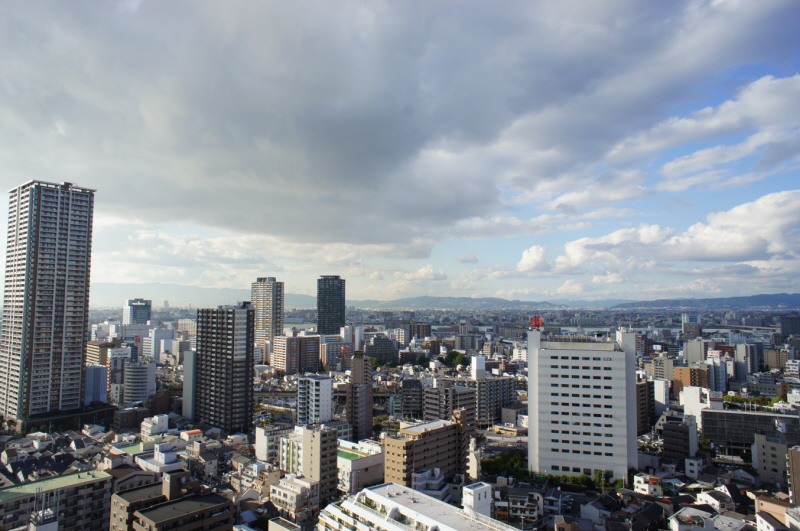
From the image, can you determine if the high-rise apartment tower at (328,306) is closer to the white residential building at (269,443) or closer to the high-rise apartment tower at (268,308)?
the high-rise apartment tower at (268,308)

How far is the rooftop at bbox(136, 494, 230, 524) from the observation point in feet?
26.5

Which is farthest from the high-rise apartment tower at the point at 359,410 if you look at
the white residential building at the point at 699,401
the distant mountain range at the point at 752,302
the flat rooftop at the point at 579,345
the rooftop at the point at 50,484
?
the distant mountain range at the point at 752,302

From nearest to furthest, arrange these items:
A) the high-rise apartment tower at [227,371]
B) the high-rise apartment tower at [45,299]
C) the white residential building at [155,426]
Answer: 1. the white residential building at [155,426]
2. the high-rise apartment tower at [227,371]
3. the high-rise apartment tower at [45,299]

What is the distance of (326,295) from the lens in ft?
189

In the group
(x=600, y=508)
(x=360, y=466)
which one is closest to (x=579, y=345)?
(x=600, y=508)

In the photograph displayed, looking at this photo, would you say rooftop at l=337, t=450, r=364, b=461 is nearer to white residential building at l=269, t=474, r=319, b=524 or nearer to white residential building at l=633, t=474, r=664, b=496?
white residential building at l=269, t=474, r=319, b=524

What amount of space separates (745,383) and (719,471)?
52.1 feet

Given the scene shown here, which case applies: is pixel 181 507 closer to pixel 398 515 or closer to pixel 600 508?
pixel 398 515

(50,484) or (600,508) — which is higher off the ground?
(50,484)

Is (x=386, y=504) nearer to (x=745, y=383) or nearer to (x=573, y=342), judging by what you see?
(x=573, y=342)

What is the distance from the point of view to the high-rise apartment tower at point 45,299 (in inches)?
720

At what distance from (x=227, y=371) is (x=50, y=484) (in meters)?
8.17

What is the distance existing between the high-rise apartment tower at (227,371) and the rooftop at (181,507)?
9093mm

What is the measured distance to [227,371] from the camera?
1775 cm
